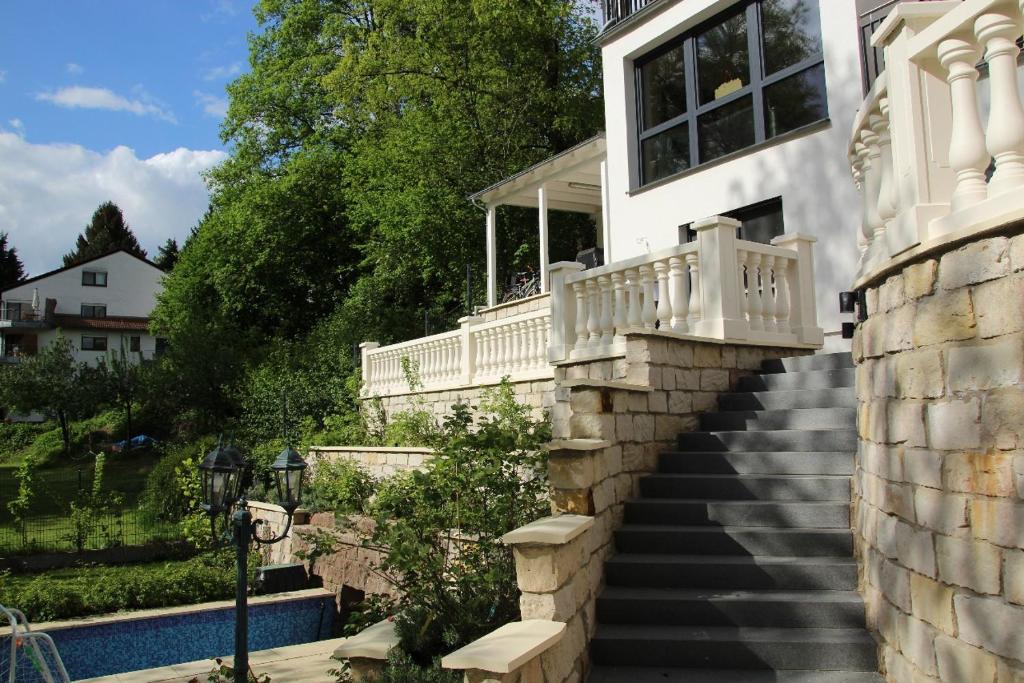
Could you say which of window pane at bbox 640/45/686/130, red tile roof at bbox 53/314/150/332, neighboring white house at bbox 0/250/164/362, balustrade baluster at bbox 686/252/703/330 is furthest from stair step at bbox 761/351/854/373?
red tile roof at bbox 53/314/150/332

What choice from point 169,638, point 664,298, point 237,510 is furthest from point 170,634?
point 664,298

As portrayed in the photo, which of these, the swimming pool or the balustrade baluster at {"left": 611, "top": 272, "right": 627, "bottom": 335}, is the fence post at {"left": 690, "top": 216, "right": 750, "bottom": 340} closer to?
the balustrade baluster at {"left": 611, "top": 272, "right": 627, "bottom": 335}

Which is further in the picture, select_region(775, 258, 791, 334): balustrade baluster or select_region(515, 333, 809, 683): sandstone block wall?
select_region(775, 258, 791, 334): balustrade baluster

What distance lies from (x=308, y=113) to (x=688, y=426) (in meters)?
25.5

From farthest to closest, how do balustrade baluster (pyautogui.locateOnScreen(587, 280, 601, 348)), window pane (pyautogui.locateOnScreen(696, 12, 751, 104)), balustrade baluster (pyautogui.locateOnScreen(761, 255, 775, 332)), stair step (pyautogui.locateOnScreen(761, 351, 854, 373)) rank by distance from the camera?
window pane (pyautogui.locateOnScreen(696, 12, 751, 104)), balustrade baluster (pyautogui.locateOnScreen(587, 280, 601, 348)), balustrade baluster (pyautogui.locateOnScreen(761, 255, 775, 332)), stair step (pyautogui.locateOnScreen(761, 351, 854, 373))

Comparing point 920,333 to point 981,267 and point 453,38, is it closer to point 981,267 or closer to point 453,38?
point 981,267

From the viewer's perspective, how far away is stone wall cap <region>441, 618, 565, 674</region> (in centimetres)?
344

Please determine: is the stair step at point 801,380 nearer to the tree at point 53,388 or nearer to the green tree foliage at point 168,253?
the tree at point 53,388

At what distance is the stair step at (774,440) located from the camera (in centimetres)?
597

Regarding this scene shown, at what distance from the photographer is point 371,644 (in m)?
5.01

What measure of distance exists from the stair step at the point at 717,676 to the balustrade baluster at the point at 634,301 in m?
3.86

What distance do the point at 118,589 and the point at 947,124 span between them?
10.1 m

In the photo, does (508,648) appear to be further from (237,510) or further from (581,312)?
(581,312)

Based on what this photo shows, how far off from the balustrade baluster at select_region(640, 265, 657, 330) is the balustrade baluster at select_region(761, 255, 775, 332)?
1.09 m
